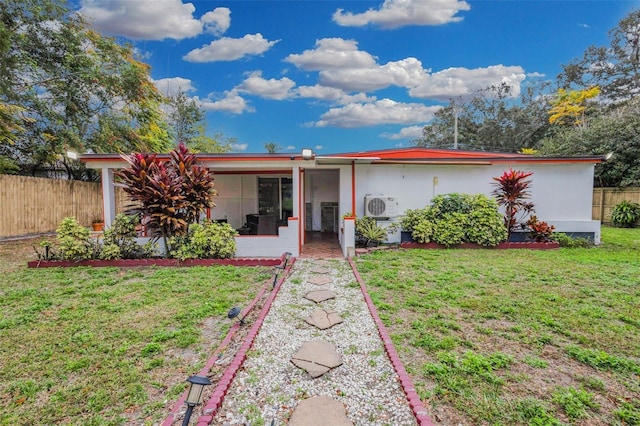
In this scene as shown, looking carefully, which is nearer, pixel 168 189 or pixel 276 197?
pixel 168 189

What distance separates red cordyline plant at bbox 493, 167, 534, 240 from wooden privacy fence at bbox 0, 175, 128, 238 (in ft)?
36.6

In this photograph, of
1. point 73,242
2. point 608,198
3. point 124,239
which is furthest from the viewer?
point 608,198

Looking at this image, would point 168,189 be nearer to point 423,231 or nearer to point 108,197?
point 108,197

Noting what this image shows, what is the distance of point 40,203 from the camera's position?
1115 centimetres

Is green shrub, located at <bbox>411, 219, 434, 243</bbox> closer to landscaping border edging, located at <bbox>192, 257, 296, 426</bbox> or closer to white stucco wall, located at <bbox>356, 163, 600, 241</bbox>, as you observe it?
white stucco wall, located at <bbox>356, 163, 600, 241</bbox>

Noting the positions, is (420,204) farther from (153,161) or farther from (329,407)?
(329,407)

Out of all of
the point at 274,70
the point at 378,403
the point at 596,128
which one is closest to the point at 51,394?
the point at 378,403

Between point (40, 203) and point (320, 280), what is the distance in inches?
460

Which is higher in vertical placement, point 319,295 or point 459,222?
point 459,222

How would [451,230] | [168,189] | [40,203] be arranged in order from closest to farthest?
[168,189] → [451,230] → [40,203]

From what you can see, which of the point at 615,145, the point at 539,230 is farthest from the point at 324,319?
the point at 615,145

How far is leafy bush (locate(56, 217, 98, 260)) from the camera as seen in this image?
6.77 metres

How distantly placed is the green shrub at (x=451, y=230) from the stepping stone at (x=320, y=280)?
4146mm

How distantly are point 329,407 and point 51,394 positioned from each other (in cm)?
231
